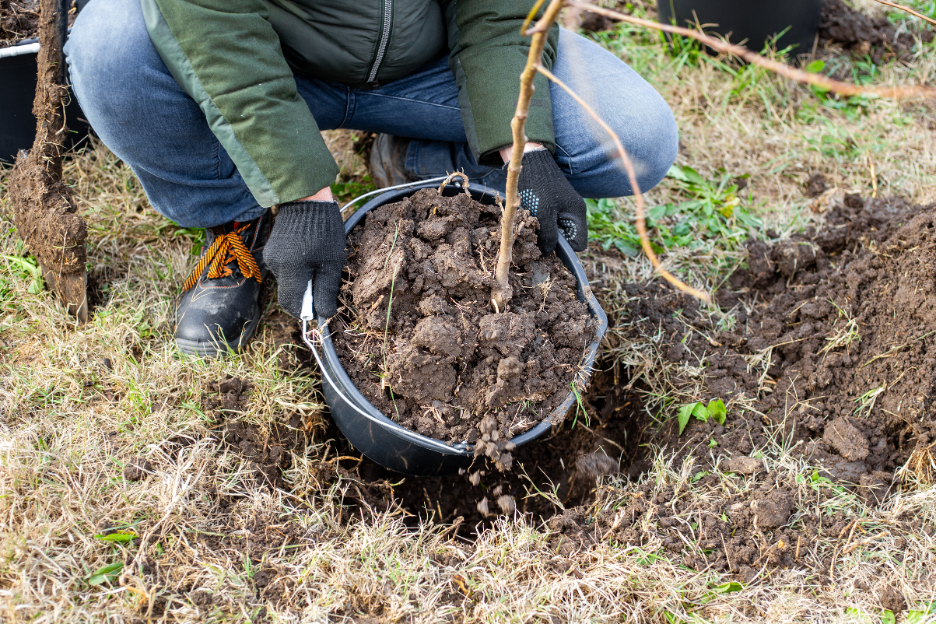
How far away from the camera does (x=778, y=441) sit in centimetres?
164

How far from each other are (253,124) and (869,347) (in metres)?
1.71

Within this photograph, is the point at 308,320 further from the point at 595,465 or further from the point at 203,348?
the point at 595,465

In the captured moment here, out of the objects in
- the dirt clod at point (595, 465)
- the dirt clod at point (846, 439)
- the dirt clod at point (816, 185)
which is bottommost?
the dirt clod at point (595, 465)

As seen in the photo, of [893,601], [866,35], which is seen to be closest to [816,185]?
[866,35]

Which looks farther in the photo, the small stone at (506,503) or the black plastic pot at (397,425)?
the small stone at (506,503)

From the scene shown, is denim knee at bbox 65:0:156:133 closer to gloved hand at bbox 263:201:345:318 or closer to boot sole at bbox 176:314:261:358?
gloved hand at bbox 263:201:345:318

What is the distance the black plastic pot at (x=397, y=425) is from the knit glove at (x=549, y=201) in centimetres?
6

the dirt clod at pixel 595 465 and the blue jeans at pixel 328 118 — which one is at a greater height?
the blue jeans at pixel 328 118

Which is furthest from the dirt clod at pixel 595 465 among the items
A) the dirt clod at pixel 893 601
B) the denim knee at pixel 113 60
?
the denim knee at pixel 113 60

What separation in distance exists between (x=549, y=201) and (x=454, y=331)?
452 mm

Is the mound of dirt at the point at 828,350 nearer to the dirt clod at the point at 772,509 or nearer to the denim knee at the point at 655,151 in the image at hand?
the dirt clod at the point at 772,509

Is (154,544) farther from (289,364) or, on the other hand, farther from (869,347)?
(869,347)

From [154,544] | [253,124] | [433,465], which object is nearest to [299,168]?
[253,124]

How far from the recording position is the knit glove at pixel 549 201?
5.04 ft
